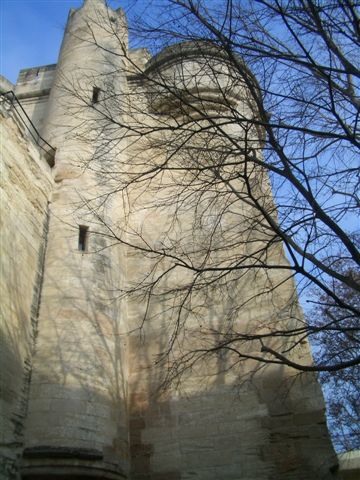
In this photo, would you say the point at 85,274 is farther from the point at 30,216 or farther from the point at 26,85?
the point at 26,85

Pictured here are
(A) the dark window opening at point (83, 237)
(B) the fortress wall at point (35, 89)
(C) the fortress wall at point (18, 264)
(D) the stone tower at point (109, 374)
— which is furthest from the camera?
(B) the fortress wall at point (35, 89)

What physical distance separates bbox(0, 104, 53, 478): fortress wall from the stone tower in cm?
3

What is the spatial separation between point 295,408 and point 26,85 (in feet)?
38.1

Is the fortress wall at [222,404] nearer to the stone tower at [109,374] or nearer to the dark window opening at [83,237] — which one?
the stone tower at [109,374]

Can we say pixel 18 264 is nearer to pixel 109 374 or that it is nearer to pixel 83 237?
pixel 83 237

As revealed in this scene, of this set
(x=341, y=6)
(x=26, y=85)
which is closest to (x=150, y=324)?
(x=341, y=6)

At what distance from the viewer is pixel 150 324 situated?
26.2 ft

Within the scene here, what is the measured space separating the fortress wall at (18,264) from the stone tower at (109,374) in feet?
0.09

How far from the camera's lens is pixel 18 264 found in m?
6.54

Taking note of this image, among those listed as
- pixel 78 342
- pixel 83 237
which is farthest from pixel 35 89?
pixel 78 342

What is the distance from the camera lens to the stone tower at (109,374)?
5691mm

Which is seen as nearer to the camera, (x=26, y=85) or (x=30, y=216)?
(x=30, y=216)

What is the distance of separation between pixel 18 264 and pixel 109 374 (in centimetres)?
200

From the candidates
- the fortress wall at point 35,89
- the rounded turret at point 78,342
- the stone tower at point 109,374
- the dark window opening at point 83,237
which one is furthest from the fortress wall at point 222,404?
the fortress wall at point 35,89
